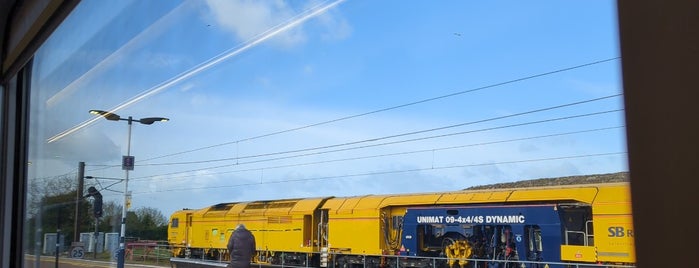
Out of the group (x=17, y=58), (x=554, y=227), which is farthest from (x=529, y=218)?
(x=17, y=58)

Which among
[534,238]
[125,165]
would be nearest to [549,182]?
[534,238]

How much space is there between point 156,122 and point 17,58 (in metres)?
0.64

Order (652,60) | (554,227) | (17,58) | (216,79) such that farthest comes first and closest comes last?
1. (554,227)
2. (216,79)
3. (17,58)
4. (652,60)

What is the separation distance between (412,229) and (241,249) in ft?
5.38

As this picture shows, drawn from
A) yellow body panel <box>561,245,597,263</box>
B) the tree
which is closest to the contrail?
the tree

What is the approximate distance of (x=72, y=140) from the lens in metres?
→ 2.63

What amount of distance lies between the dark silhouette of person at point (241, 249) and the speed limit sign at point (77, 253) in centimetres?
106

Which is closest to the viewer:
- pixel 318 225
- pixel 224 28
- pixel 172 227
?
pixel 224 28

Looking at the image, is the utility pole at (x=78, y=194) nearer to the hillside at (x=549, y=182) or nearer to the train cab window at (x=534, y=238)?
the hillside at (x=549, y=182)

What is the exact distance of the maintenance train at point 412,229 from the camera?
313cm

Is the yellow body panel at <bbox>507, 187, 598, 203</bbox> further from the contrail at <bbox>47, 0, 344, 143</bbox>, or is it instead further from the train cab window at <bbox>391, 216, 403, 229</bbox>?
the train cab window at <bbox>391, 216, 403, 229</bbox>

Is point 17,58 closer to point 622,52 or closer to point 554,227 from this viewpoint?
point 622,52

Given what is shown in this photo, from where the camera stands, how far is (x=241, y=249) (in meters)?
3.76

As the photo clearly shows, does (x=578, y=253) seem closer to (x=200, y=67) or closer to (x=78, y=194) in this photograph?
(x=200, y=67)
